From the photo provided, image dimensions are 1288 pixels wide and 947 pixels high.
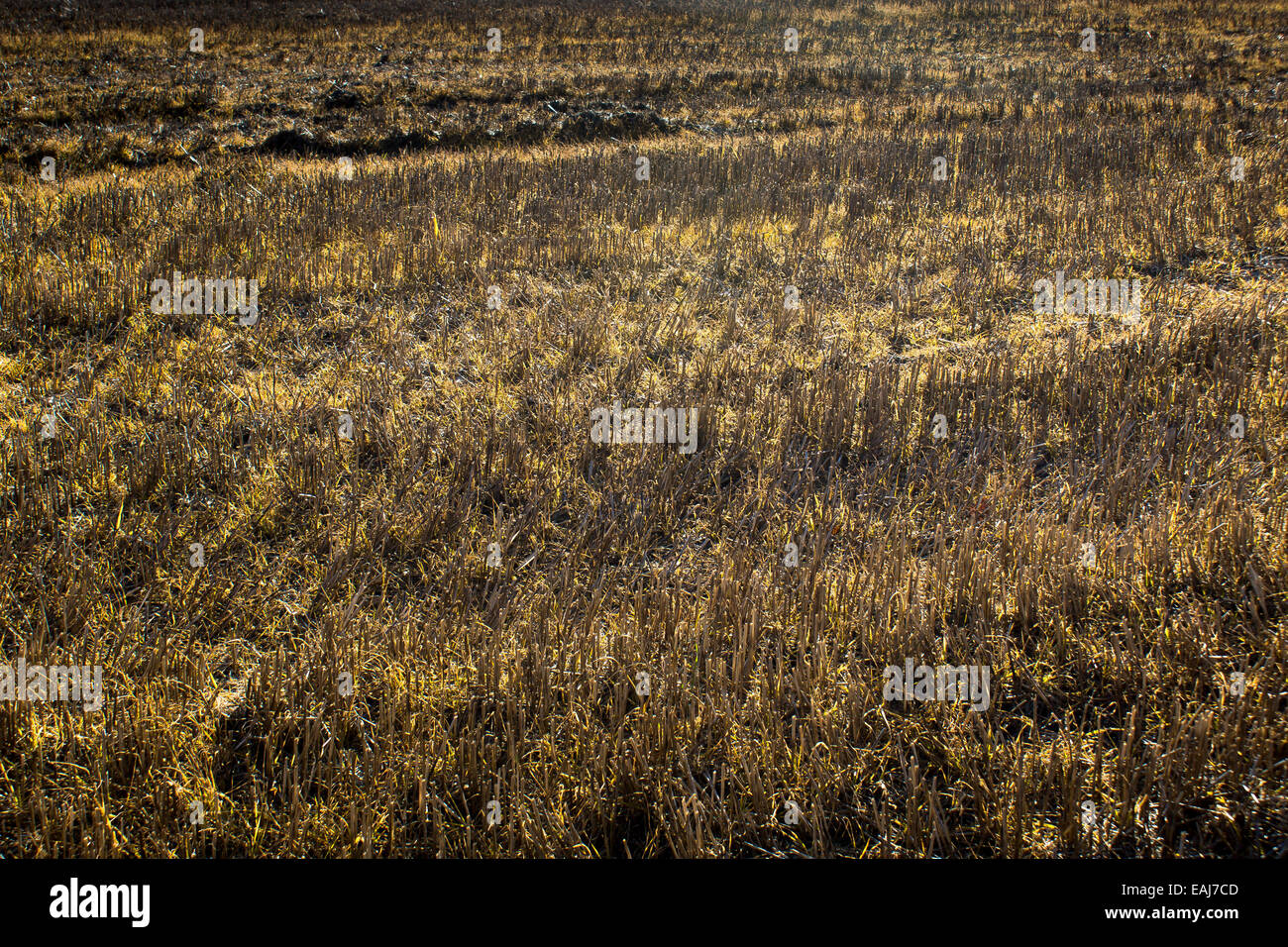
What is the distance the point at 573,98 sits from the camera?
16.1 metres

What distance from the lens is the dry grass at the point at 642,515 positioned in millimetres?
2189

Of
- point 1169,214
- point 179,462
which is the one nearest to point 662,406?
point 179,462

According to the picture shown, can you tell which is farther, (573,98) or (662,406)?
(573,98)

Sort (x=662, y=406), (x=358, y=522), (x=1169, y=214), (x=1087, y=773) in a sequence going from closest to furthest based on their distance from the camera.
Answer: (x=1087, y=773)
(x=358, y=522)
(x=662, y=406)
(x=1169, y=214)

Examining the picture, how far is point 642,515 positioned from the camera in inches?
142

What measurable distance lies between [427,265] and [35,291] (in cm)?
288

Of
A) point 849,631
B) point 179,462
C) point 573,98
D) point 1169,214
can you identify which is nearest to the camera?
point 849,631

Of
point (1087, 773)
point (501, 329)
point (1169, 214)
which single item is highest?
point (1169, 214)

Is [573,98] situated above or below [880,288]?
above

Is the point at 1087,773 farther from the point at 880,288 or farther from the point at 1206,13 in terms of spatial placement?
the point at 1206,13

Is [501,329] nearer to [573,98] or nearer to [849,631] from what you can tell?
[849,631]

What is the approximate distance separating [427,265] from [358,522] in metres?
3.98

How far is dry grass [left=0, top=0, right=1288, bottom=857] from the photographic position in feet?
7.18

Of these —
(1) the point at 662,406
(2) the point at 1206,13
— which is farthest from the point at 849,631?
(2) the point at 1206,13
